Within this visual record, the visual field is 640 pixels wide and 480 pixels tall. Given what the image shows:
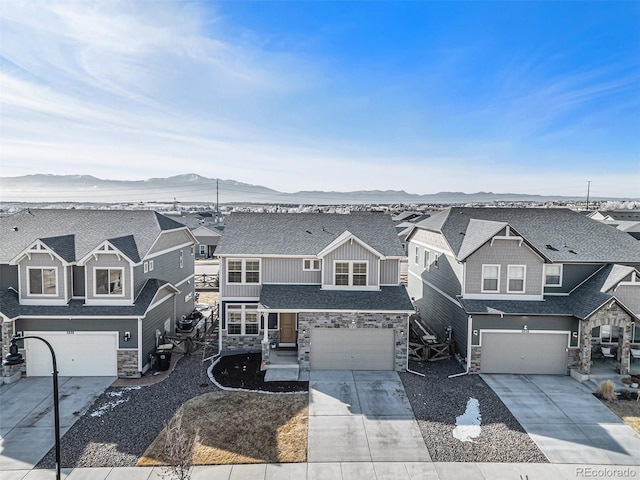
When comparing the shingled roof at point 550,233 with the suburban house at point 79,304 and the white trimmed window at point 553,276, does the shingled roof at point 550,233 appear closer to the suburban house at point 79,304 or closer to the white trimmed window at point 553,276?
the white trimmed window at point 553,276

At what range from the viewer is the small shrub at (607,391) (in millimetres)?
15016

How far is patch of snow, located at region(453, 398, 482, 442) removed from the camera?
12.3 meters

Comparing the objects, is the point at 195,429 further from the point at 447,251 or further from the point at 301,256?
the point at 447,251

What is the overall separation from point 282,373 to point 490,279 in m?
10.4

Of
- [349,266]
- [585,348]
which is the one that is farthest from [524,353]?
[349,266]

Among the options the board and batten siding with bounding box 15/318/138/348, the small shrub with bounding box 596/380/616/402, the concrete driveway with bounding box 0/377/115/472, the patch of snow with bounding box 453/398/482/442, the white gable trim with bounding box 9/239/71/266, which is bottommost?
the concrete driveway with bounding box 0/377/115/472

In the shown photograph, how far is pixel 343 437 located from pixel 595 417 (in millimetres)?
8987

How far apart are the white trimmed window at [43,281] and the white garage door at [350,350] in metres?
11.1

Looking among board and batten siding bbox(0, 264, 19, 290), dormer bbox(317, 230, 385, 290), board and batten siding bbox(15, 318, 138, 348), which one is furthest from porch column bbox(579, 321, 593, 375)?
board and batten siding bbox(0, 264, 19, 290)

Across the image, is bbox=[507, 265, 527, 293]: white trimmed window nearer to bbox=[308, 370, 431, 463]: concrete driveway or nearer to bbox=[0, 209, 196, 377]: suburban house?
bbox=[308, 370, 431, 463]: concrete driveway

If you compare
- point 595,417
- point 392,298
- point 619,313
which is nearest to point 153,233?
point 392,298

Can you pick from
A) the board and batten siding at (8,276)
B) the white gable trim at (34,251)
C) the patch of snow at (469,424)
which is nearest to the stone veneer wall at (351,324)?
the patch of snow at (469,424)

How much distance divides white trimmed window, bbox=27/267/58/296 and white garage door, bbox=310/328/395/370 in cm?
1114

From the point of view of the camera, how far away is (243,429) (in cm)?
1255
